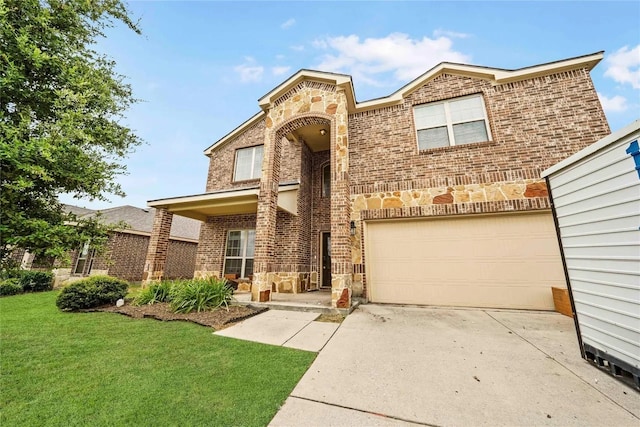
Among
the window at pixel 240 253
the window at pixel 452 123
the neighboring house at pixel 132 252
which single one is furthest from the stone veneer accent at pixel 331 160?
the neighboring house at pixel 132 252

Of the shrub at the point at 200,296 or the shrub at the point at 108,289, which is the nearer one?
the shrub at the point at 200,296

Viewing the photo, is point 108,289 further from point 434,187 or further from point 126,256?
point 434,187

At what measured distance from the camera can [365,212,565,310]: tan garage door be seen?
5.36 meters

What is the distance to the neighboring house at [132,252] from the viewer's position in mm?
11031

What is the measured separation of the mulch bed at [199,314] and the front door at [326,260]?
3.65 metres

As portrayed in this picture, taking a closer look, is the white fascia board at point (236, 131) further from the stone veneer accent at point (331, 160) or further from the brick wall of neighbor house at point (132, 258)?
the brick wall of neighbor house at point (132, 258)

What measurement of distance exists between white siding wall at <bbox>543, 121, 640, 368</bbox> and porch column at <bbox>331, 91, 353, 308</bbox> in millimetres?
3671

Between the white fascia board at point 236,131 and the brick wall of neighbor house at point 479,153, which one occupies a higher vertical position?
the white fascia board at point 236,131

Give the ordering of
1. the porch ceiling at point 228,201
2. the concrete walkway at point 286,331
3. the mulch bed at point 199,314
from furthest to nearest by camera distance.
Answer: the porch ceiling at point 228,201 < the mulch bed at point 199,314 < the concrete walkway at point 286,331

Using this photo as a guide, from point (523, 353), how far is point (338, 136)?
564cm

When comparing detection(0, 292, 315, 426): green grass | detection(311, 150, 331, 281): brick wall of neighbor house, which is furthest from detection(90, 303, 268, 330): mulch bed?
detection(311, 150, 331, 281): brick wall of neighbor house

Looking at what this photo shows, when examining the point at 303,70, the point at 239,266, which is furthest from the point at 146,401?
the point at 303,70

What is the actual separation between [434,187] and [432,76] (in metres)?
3.66

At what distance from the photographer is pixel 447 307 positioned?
18.7 ft
